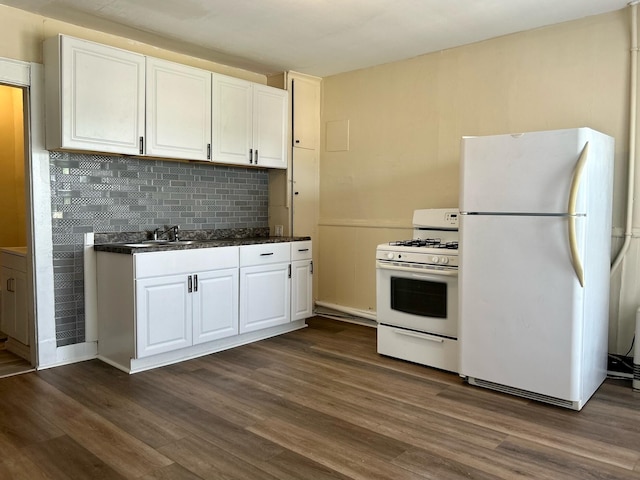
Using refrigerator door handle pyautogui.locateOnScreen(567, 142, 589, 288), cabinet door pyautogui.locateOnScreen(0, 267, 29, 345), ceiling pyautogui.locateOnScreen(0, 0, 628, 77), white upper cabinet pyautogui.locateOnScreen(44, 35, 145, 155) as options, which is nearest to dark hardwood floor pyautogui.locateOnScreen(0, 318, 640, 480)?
cabinet door pyautogui.locateOnScreen(0, 267, 29, 345)

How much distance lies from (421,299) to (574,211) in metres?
1.26

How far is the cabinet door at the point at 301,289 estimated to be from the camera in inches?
181

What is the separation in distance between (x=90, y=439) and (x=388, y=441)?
5.00 ft

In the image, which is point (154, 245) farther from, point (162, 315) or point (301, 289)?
point (301, 289)

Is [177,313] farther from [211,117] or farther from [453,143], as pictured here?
[453,143]

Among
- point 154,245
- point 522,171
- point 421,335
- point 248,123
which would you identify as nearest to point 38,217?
point 154,245

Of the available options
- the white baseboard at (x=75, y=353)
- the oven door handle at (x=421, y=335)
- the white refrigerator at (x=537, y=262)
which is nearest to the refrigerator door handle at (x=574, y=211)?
the white refrigerator at (x=537, y=262)

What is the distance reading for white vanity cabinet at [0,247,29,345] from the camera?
376 centimetres

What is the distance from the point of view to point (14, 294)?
3.91 meters

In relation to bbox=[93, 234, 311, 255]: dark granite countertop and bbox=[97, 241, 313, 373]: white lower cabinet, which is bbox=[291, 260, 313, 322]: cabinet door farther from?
bbox=[93, 234, 311, 255]: dark granite countertop

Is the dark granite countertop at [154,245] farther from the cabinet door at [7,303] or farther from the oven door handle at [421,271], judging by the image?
the oven door handle at [421,271]

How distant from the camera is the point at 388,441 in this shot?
253 centimetres

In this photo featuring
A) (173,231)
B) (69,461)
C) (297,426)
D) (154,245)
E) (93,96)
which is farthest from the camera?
(173,231)

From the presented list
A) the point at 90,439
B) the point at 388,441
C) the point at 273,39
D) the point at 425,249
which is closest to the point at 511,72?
the point at 425,249
